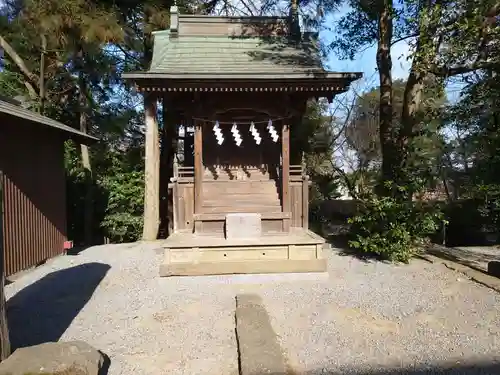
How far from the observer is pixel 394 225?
7504 millimetres

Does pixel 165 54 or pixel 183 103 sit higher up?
pixel 165 54

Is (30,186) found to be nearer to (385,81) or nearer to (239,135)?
(239,135)

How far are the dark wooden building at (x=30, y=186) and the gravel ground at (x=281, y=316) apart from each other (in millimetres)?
727

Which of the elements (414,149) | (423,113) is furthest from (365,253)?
(423,113)

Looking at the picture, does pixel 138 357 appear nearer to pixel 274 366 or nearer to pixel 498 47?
pixel 274 366

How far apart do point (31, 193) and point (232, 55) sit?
5050 millimetres

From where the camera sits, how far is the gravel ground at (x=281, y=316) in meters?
3.73

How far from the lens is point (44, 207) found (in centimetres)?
871

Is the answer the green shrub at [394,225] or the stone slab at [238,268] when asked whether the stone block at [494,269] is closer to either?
the green shrub at [394,225]

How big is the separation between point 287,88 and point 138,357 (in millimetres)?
5672

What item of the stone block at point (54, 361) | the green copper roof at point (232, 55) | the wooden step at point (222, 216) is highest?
the green copper roof at point (232, 55)

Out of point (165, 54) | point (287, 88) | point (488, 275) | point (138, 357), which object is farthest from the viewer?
point (165, 54)

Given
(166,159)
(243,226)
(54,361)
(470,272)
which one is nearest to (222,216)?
(243,226)

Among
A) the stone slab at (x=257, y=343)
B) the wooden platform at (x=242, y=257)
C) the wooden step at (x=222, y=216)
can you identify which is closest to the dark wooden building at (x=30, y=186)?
the wooden platform at (x=242, y=257)
